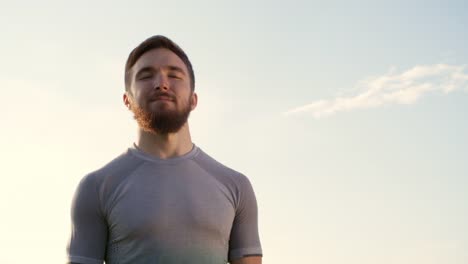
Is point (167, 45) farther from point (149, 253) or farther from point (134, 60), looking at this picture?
point (149, 253)

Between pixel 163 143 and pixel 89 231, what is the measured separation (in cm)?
128

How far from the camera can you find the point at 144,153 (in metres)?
6.68

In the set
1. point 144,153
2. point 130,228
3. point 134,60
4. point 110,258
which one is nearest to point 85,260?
point 110,258

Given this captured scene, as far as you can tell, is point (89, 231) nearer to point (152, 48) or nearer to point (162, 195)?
point (162, 195)

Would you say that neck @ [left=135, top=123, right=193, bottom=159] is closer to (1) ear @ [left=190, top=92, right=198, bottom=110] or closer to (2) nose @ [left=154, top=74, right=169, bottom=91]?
(1) ear @ [left=190, top=92, right=198, bottom=110]

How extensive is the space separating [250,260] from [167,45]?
107 inches

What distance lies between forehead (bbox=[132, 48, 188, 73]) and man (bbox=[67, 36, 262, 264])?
1 centimetres

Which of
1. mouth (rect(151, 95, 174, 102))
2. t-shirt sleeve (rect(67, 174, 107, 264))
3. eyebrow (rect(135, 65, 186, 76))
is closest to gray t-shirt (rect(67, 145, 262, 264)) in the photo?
t-shirt sleeve (rect(67, 174, 107, 264))

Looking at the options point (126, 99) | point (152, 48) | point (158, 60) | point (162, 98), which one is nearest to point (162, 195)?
point (162, 98)

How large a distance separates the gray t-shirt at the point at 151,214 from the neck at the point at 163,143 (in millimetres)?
93

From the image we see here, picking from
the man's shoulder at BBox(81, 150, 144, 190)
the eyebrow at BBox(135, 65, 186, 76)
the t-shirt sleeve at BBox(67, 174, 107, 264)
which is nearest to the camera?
the t-shirt sleeve at BBox(67, 174, 107, 264)

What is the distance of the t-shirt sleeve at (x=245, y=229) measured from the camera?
678 cm

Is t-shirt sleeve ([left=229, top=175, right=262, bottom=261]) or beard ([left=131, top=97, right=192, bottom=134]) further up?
beard ([left=131, top=97, right=192, bottom=134])

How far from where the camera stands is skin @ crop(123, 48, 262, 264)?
6531 mm
